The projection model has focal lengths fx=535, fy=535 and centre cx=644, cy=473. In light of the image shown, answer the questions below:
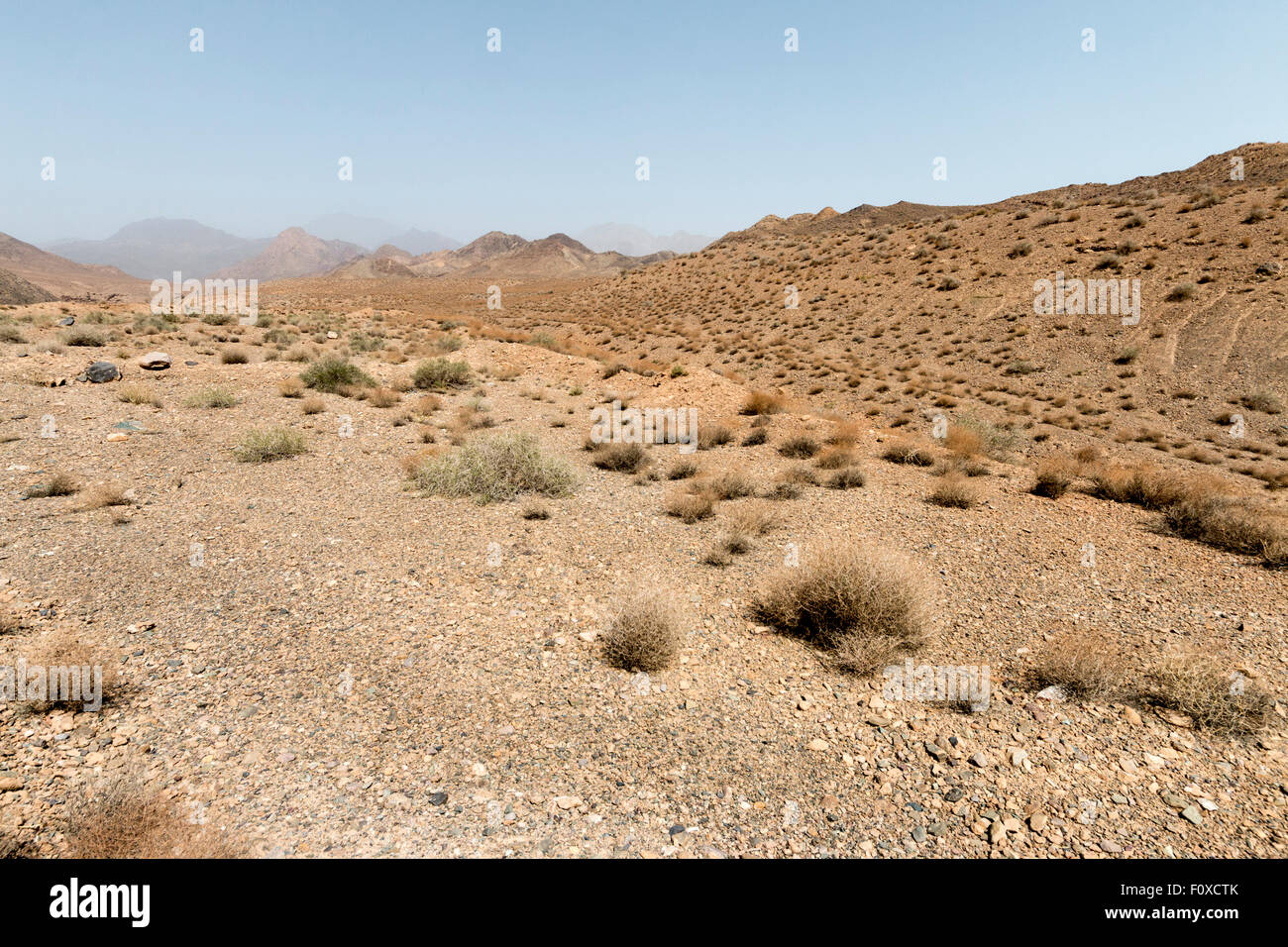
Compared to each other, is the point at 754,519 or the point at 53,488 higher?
the point at 53,488

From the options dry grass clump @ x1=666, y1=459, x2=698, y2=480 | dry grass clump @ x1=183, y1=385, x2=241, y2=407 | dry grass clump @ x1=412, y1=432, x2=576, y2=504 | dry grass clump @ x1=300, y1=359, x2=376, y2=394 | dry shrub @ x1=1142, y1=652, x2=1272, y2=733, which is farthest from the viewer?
dry grass clump @ x1=300, y1=359, x2=376, y2=394

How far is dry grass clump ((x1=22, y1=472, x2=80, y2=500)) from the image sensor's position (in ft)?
24.1

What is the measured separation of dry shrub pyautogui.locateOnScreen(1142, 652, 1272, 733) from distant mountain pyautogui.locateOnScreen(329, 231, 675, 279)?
95.6 m

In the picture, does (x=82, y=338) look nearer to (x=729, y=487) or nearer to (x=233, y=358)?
(x=233, y=358)

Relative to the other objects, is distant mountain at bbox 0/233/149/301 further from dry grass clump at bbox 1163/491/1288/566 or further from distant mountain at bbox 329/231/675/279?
dry grass clump at bbox 1163/491/1288/566

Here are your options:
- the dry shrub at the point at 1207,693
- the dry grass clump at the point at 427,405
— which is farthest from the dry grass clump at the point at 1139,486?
the dry grass clump at the point at 427,405

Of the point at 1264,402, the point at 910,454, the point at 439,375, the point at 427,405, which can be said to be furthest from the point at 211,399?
the point at 1264,402

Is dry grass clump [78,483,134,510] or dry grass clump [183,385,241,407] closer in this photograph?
dry grass clump [78,483,134,510]

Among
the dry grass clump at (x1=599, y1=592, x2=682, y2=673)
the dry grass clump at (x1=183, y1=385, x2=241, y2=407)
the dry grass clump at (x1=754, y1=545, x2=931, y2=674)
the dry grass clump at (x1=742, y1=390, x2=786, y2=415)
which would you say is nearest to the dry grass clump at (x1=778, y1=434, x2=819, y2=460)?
the dry grass clump at (x1=742, y1=390, x2=786, y2=415)

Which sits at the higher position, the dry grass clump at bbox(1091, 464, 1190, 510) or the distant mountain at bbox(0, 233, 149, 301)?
the distant mountain at bbox(0, 233, 149, 301)

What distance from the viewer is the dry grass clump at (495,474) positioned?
839 centimetres

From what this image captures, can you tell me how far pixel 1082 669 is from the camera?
172 inches

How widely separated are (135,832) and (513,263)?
379 feet
